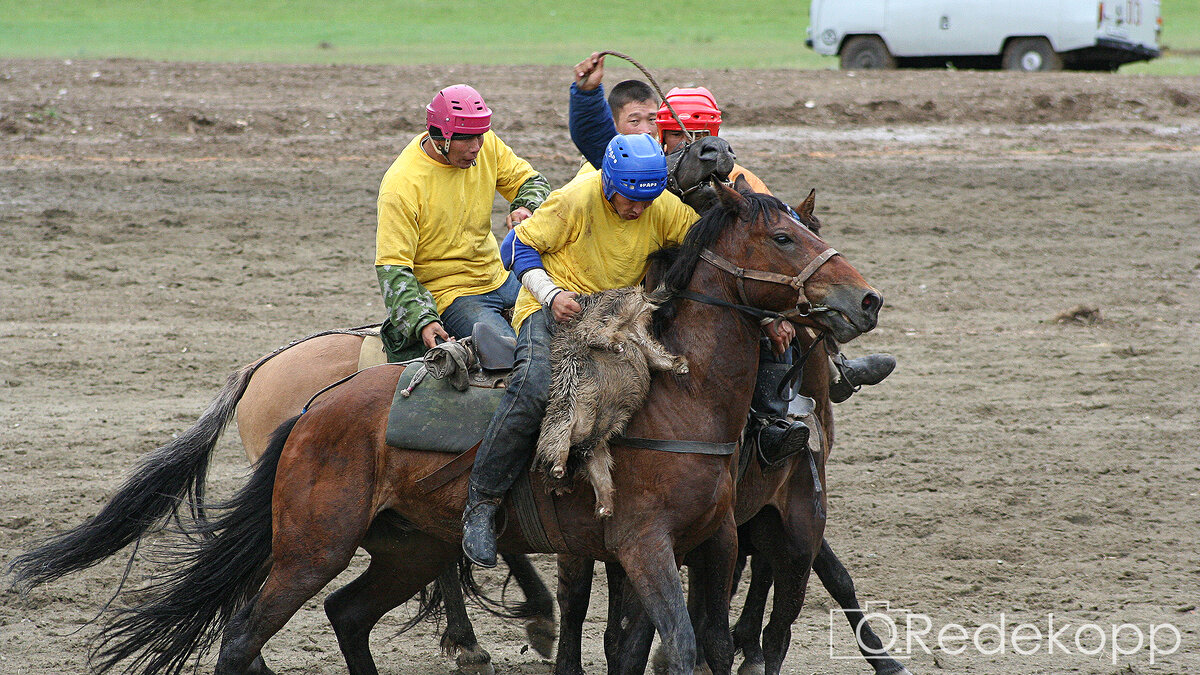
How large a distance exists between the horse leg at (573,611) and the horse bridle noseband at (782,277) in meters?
1.49

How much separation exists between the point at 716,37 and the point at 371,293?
67.1 ft

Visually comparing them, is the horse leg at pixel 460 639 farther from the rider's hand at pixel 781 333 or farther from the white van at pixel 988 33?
the white van at pixel 988 33

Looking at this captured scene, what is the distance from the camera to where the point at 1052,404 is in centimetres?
834

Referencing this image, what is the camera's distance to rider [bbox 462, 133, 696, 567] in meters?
4.35

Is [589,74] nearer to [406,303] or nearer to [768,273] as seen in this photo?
[406,303]

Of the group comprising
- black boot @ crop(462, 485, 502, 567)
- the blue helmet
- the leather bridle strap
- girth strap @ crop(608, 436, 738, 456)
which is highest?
the blue helmet

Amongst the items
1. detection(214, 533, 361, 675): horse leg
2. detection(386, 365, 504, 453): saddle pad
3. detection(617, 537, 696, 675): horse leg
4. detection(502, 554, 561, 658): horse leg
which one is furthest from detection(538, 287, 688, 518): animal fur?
detection(502, 554, 561, 658): horse leg

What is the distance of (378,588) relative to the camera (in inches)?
195

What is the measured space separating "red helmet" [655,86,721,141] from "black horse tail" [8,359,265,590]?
2423 millimetres

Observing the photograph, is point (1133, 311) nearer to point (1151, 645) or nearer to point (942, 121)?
point (1151, 645)

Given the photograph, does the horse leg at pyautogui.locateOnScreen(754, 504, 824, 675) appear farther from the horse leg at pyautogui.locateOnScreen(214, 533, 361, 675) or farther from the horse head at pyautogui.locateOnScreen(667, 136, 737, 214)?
the horse leg at pyautogui.locateOnScreen(214, 533, 361, 675)

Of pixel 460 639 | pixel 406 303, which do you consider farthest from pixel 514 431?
pixel 460 639

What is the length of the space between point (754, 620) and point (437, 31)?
25.3m

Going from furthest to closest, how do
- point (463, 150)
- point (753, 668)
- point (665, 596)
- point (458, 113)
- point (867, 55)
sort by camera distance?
point (867, 55) < point (753, 668) < point (463, 150) < point (458, 113) < point (665, 596)
